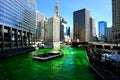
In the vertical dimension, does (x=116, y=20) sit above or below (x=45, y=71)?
above

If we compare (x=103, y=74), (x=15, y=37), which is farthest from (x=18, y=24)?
(x=103, y=74)

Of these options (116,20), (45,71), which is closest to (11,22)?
(45,71)

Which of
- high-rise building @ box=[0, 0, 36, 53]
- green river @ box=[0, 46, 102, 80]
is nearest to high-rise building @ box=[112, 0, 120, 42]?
high-rise building @ box=[0, 0, 36, 53]

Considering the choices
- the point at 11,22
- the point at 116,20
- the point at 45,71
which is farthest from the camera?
the point at 116,20

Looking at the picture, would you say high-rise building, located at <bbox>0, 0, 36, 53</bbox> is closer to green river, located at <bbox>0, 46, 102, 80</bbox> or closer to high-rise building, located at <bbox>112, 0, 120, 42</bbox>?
green river, located at <bbox>0, 46, 102, 80</bbox>

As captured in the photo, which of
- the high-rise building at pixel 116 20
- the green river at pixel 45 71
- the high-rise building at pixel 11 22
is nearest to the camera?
the green river at pixel 45 71

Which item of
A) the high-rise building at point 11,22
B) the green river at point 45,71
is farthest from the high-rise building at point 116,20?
the green river at point 45,71

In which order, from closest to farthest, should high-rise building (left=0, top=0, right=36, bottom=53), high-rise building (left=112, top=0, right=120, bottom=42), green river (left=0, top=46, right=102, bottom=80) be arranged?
green river (left=0, top=46, right=102, bottom=80), high-rise building (left=0, top=0, right=36, bottom=53), high-rise building (left=112, top=0, right=120, bottom=42)

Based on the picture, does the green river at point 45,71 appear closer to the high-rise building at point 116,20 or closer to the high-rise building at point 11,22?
the high-rise building at point 11,22

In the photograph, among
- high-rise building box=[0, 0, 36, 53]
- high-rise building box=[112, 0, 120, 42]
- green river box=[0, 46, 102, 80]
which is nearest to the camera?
green river box=[0, 46, 102, 80]

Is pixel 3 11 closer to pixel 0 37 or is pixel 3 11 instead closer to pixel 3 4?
pixel 3 4

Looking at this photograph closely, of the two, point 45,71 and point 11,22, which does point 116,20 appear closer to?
point 11,22
